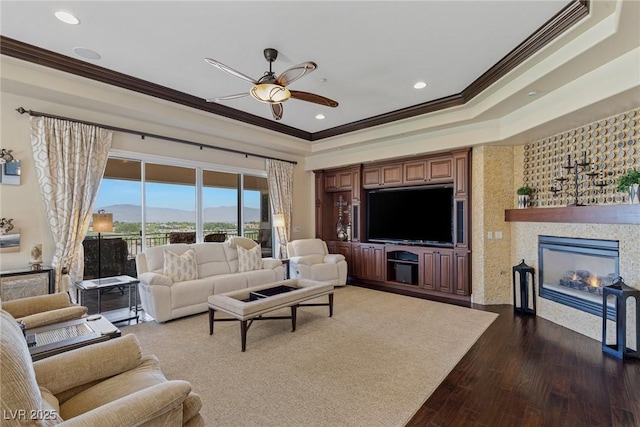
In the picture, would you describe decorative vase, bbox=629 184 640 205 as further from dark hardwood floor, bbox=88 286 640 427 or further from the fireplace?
dark hardwood floor, bbox=88 286 640 427

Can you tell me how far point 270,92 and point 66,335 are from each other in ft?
8.80

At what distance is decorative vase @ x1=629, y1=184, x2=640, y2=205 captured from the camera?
120 inches

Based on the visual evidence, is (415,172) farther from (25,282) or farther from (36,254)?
(25,282)

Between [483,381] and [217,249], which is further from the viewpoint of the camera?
[217,249]

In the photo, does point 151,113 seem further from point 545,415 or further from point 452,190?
point 545,415

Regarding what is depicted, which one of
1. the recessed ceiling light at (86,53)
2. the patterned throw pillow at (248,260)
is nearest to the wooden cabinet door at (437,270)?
the patterned throw pillow at (248,260)

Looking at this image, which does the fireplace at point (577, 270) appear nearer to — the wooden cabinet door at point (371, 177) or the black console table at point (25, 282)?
the wooden cabinet door at point (371, 177)

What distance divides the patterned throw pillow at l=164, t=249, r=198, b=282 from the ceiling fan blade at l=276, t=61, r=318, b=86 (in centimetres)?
297

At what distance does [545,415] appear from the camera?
87.3 inches

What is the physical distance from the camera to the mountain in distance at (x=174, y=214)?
15.4ft

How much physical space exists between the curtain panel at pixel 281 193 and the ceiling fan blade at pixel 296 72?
3689 mm

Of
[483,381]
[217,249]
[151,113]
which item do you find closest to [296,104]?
[151,113]

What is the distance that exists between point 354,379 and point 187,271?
9.76 feet

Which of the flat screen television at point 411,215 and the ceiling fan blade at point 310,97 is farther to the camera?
the flat screen television at point 411,215
